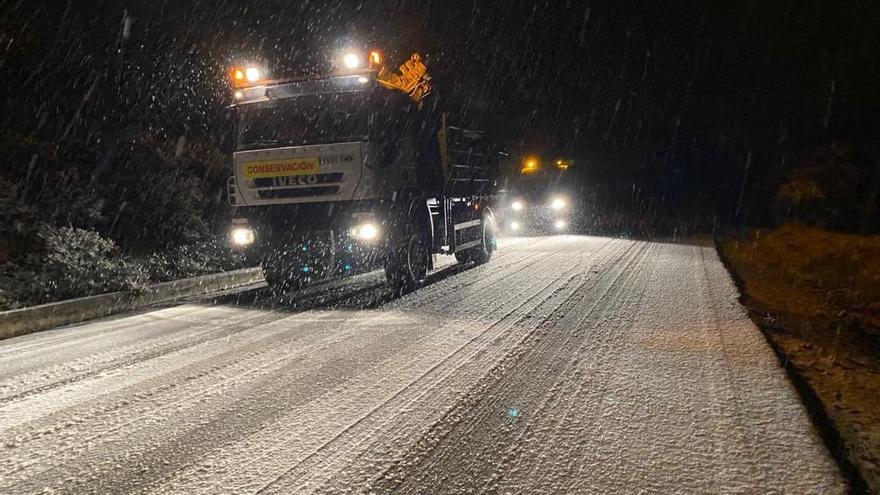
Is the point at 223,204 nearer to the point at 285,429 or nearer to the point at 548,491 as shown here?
the point at 285,429

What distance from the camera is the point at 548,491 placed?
8.91 feet

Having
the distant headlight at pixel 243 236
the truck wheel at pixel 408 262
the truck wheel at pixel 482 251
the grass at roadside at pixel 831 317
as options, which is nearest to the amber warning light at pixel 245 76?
the distant headlight at pixel 243 236

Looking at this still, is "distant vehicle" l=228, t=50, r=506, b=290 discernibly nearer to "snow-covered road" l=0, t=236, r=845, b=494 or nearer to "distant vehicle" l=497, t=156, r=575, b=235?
"snow-covered road" l=0, t=236, r=845, b=494

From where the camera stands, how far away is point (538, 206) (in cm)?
1980

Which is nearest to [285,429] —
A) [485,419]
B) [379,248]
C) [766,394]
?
[485,419]

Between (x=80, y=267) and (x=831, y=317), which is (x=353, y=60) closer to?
(x=80, y=267)

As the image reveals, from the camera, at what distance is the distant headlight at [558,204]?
771 inches

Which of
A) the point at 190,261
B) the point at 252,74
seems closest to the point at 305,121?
the point at 252,74

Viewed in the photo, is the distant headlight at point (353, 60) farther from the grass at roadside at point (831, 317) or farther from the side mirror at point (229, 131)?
the grass at roadside at point (831, 317)

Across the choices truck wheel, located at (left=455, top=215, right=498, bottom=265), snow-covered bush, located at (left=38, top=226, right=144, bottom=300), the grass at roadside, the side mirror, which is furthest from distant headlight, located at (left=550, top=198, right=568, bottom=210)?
snow-covered bush, located at (left=38, top=226, right=144, bottom=300)

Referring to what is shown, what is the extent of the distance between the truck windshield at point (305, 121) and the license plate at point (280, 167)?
268mm

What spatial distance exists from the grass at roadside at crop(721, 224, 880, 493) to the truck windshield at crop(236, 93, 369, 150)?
5981 mm

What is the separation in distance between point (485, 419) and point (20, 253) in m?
9.41

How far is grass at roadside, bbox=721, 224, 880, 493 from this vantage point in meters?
3.67
